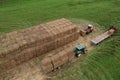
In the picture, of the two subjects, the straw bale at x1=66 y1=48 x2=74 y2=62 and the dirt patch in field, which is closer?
the dirt patch in field

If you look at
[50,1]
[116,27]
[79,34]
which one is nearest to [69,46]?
[79,34]

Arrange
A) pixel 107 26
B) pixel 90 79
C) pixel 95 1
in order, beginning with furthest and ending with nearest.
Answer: pixel 95 1 → pixel 107 26 → pixel 90 79

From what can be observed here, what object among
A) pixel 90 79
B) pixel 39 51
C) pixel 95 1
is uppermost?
pixel 95 1

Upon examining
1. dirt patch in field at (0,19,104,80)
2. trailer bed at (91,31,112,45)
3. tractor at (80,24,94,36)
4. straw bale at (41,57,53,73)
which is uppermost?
tractor at (80,24,94,36)

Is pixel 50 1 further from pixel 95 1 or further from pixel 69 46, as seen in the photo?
pixel 69 46

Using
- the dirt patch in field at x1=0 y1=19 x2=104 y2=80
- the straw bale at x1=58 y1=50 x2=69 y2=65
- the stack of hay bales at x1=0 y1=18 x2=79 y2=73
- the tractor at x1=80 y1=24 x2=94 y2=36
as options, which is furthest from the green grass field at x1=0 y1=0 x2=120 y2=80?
the stack of hay bales at x1=0 y1=18 x2=79 y2=73

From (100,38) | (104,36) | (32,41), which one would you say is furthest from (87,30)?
(32,41)

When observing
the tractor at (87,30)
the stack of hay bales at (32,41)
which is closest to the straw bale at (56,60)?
the stack of hay bales at (32,41)

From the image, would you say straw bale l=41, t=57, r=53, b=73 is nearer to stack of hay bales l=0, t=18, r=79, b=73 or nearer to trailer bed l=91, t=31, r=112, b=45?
stack of hay bales l=0, t=18, r=79, b=73
